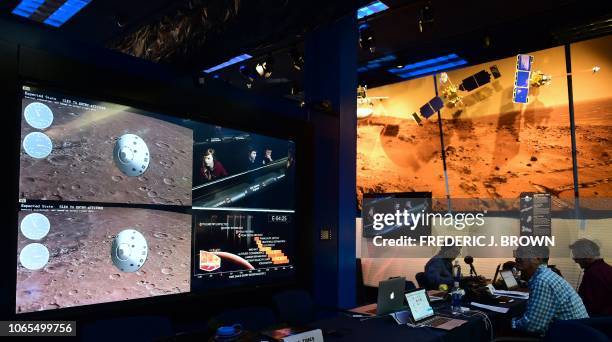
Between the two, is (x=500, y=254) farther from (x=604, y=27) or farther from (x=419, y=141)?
(x=604, y=27)

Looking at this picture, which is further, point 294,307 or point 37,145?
point 294,307

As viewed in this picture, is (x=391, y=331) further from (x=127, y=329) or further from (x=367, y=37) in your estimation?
(x=367, y=37)

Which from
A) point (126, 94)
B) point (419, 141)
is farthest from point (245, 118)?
point (419, 141)

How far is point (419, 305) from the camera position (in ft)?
10.8

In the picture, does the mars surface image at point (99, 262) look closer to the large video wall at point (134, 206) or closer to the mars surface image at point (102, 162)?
the large video wall at point (134, 206)

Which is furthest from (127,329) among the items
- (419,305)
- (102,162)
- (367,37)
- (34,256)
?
(367,37)

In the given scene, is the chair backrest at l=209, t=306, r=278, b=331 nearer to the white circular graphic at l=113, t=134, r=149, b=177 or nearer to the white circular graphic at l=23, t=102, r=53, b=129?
the white circular graphic at l=113, t=134, r=149, b=177

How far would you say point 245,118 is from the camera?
3844 millimetres

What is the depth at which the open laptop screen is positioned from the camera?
10.4ft

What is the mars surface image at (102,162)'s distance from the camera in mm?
2564

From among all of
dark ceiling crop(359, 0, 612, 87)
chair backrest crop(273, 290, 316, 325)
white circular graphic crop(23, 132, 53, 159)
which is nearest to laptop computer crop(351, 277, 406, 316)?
chair backrest crop(273, 290, 316, 325)

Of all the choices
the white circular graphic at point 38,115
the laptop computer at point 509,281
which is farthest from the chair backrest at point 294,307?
the laptop computer at point 509,281

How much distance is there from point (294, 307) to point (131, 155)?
1798mm

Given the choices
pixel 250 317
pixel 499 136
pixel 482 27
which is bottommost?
pixel 250 317
